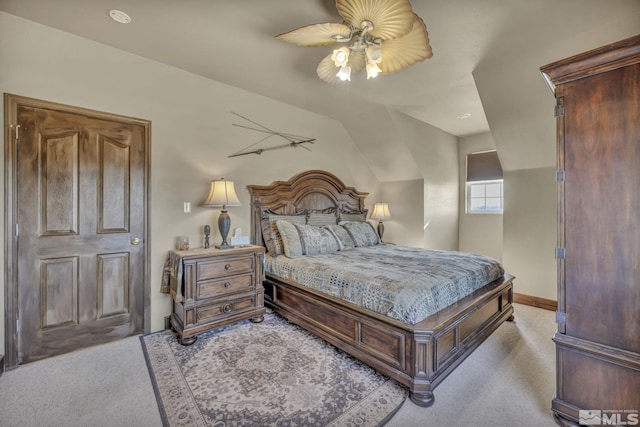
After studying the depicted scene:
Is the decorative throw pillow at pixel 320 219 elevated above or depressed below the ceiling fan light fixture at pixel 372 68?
below

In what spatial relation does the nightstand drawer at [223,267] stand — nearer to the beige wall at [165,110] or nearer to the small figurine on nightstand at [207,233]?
the small figurine on nightstand at [207,233]

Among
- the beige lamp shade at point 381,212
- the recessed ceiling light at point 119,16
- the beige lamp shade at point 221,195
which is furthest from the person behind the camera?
A: the beige lamp shade at point 381,212

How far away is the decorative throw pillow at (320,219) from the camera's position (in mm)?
4051

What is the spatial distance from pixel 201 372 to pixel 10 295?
5.31 ft

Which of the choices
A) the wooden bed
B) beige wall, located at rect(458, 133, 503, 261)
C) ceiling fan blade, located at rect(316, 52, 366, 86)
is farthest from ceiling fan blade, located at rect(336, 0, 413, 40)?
beige wall, located at rect(458, 133, 503, 261)

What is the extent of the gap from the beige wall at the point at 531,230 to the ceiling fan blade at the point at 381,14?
3178mm

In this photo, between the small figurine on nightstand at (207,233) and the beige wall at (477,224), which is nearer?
the small figurine on nightstand at (207,233)

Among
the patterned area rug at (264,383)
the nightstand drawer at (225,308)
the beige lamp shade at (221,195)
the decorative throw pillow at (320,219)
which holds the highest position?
the beige lamp shade at (221,195)

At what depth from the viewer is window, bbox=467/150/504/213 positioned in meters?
5.01

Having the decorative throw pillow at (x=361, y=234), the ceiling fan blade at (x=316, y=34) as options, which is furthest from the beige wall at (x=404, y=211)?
the ceiling fan blade at (x=316, y=34)

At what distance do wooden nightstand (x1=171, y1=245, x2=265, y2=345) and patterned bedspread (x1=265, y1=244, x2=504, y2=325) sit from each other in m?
0.36

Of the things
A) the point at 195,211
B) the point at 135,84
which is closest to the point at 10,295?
the point at 195,211

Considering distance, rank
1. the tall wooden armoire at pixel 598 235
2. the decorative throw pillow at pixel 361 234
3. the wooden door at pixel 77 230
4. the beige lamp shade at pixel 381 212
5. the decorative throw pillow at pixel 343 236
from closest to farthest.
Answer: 1. the tall wooden armoire at pixel 598 235
2. the wooden door at pixel 77 230
3. the decorative throw pillow at pixel 343 236
4. the decorative throw pillow at pixel 361 234
5. the beige lamp shade at pixel 381 212

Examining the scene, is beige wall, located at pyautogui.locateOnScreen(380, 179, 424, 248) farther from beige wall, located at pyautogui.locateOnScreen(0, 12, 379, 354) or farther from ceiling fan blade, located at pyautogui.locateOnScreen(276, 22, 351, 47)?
ceiling fan blade, located at pyautogui.locateOnScreen(276, 22, 351, 47)
